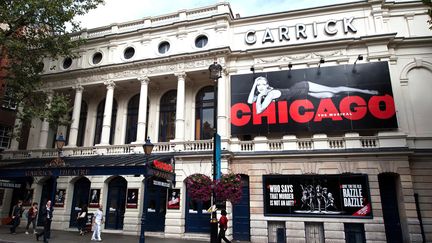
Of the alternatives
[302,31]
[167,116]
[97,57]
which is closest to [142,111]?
[167,116]

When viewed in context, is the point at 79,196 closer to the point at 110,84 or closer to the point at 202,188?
the point at 110,84

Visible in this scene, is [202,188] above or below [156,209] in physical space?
above

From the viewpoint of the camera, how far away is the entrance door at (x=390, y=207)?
16266mm

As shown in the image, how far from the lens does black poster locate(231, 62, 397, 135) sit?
58.5 feet

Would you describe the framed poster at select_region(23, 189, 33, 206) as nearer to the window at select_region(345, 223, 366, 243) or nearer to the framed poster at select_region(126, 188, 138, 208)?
the framed poster at select_region(126, 188, 138, 208)

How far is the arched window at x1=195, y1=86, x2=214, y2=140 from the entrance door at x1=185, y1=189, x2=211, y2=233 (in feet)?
16.3

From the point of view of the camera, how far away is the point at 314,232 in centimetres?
1661

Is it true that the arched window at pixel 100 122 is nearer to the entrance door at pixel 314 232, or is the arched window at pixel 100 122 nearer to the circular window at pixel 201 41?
the circular window at pixel 201 41

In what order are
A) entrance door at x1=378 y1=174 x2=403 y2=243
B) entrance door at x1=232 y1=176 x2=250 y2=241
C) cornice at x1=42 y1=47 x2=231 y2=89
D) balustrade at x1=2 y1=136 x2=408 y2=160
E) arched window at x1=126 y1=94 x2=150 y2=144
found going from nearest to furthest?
1. entrance door at x1=378 y1=174 x2=403 y2=243
2. balustrade at x1=2 y1=136 x2=408 y2=160
3. entrance door at x1=232 y1=176 x2=250 y2=241
4. cornice at x1=42 y1=47 x2=231 y2=89
5. arched window at x1=126 y1=94 x2=150 y2=144

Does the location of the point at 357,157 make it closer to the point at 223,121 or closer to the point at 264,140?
the point at 264,140

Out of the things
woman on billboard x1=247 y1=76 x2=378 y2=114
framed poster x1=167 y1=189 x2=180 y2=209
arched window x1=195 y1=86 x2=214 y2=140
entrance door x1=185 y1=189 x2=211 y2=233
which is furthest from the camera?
arched window x1=195 y1=86 x2=214 y2=140

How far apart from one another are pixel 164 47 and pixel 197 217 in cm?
1326

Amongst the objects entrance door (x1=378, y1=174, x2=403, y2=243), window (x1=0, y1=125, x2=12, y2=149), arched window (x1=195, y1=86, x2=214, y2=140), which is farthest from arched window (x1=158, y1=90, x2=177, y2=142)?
window (x1=0, y1=125, x2=12, y2=149)

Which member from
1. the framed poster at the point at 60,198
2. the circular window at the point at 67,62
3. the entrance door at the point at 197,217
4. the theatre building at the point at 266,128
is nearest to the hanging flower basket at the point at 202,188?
the theatre building at the point at 266,128
